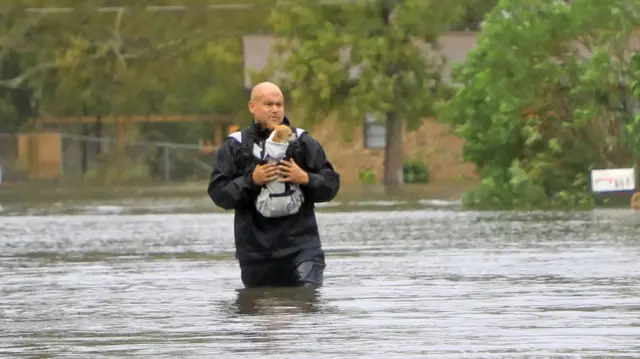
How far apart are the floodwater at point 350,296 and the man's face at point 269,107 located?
43.2 inches

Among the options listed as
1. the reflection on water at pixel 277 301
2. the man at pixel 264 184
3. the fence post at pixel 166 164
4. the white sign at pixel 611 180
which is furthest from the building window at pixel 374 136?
the man at pixel 264 184

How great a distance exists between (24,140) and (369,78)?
59.8 ft

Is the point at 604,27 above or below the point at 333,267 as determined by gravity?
above

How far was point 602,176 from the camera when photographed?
92.0 feet

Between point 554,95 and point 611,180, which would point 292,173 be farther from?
point 554,95

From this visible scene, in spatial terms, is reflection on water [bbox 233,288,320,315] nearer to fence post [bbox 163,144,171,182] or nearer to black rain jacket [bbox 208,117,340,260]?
black rain jacket [bbox 208,117,340,260]

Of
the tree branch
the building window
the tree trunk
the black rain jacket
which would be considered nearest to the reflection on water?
the black rain jacket

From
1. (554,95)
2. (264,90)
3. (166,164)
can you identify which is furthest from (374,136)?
(264,90)

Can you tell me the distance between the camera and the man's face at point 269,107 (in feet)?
37.6

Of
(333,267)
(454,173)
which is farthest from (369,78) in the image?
(333,267)

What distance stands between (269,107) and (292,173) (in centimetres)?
45

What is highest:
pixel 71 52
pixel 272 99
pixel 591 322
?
pixel 71 52

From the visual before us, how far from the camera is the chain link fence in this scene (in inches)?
2280

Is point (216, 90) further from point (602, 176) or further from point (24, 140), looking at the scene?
point (602, 176)
